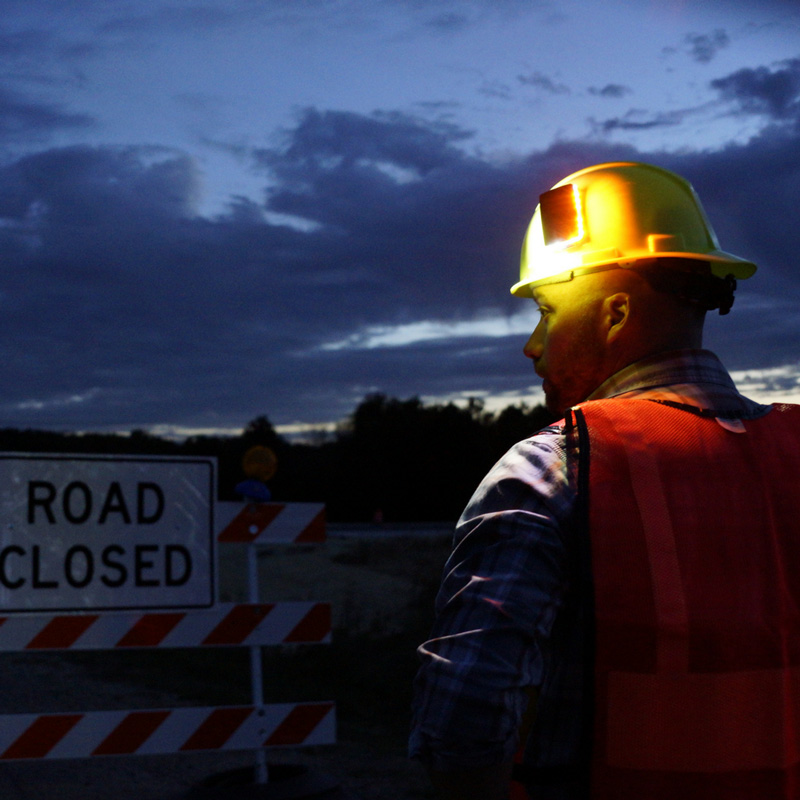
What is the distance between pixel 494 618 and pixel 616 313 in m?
0.71

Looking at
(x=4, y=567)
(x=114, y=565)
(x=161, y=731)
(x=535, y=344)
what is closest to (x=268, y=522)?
(x=114, y=565)

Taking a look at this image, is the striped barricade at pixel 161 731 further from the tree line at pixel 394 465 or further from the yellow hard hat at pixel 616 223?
the tree line at pixel 394 465

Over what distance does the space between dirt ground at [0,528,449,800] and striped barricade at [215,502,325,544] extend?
1.36 m

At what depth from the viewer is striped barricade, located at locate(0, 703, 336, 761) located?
5.43 metres

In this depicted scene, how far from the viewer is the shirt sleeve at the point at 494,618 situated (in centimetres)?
153

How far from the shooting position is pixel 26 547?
5531 millimetres

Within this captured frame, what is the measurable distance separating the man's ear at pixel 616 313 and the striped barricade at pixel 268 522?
436 cm

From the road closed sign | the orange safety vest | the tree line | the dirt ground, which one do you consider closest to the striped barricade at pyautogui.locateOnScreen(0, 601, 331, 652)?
the road closed sign

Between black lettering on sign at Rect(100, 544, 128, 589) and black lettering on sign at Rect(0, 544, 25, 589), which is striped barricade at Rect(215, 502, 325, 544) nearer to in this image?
black lettering on sign at Rect(100, 544, 128, 589)

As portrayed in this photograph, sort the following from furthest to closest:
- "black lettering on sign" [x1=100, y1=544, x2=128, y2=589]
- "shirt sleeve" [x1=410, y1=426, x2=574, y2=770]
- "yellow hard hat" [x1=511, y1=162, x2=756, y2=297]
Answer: "black lettering on sign" [x1=100, y1=544, x2=128, y2=589]
"yellow hard hat" [x1=511, y1=162, x2=756, y2=297]
"shirt sleeve" [x1=410, y1=426, x2=574, y2=770]

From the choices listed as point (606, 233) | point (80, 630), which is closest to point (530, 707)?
point (606, 233)

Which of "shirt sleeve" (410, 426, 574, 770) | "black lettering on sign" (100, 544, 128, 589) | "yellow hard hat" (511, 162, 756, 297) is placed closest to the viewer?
"shirt sleeve" (410, 426, 574, 770)

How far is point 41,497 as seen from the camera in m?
5.60

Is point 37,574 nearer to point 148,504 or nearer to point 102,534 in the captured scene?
point 102,534
